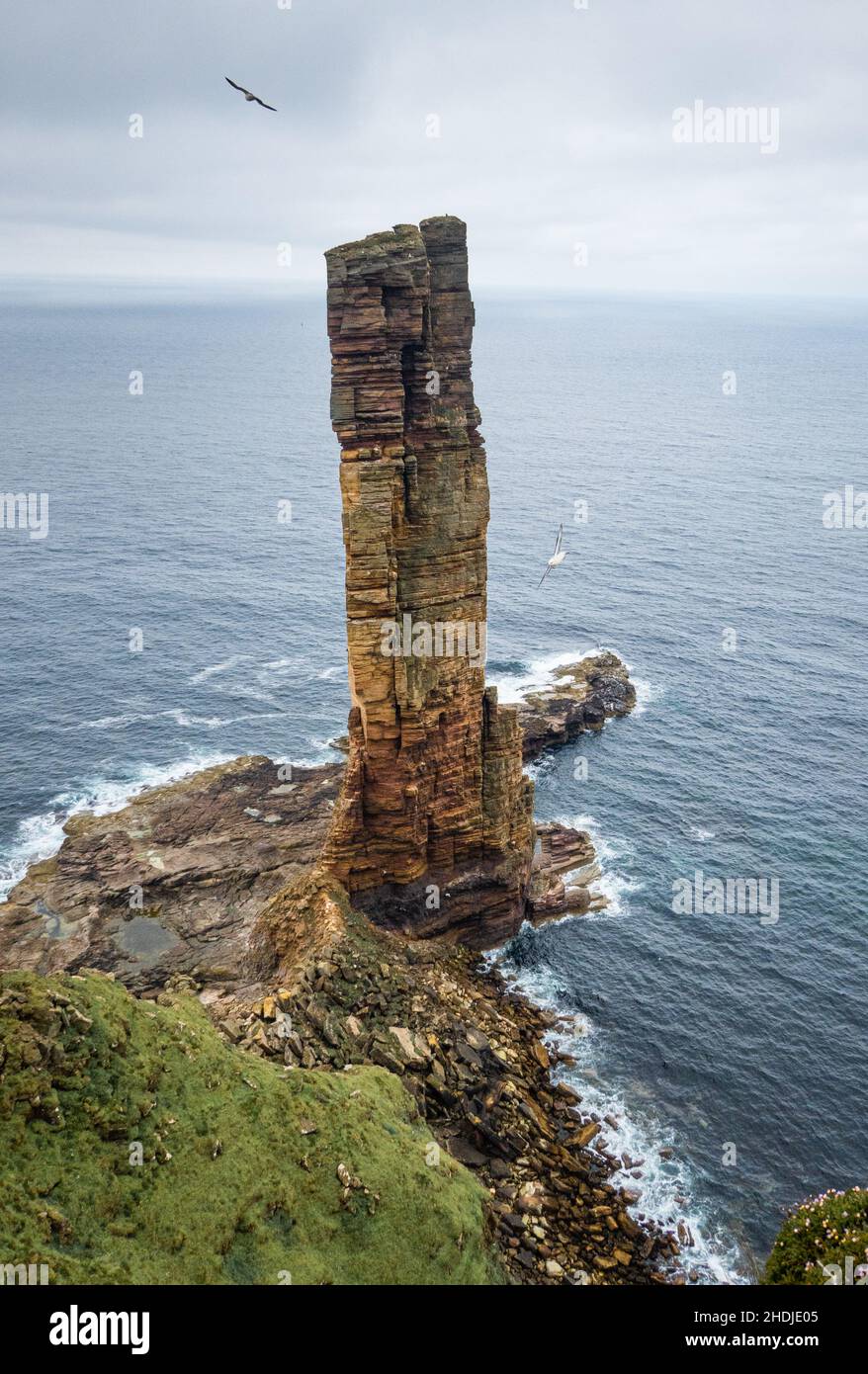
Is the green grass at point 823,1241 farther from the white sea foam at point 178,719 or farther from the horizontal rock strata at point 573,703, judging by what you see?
the white sea foam at point 178,719

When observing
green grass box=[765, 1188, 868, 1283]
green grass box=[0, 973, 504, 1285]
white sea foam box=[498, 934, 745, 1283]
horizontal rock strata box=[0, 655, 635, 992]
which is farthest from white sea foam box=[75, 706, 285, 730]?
green grass box=[765, 1188, 868, 1283]

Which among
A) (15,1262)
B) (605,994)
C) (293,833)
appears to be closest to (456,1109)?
(605,994)

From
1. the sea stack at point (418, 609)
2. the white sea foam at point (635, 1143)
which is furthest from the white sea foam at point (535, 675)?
the white sea foam at point (635, 1143)

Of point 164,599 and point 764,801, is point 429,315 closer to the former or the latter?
point 764,801

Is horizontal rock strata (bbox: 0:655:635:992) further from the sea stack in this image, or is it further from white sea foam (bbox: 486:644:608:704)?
white sea foam (bbox: 486:644:608:704)

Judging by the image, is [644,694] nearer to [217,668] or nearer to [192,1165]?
[217,668]

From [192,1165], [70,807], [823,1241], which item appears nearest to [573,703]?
[70,807]
